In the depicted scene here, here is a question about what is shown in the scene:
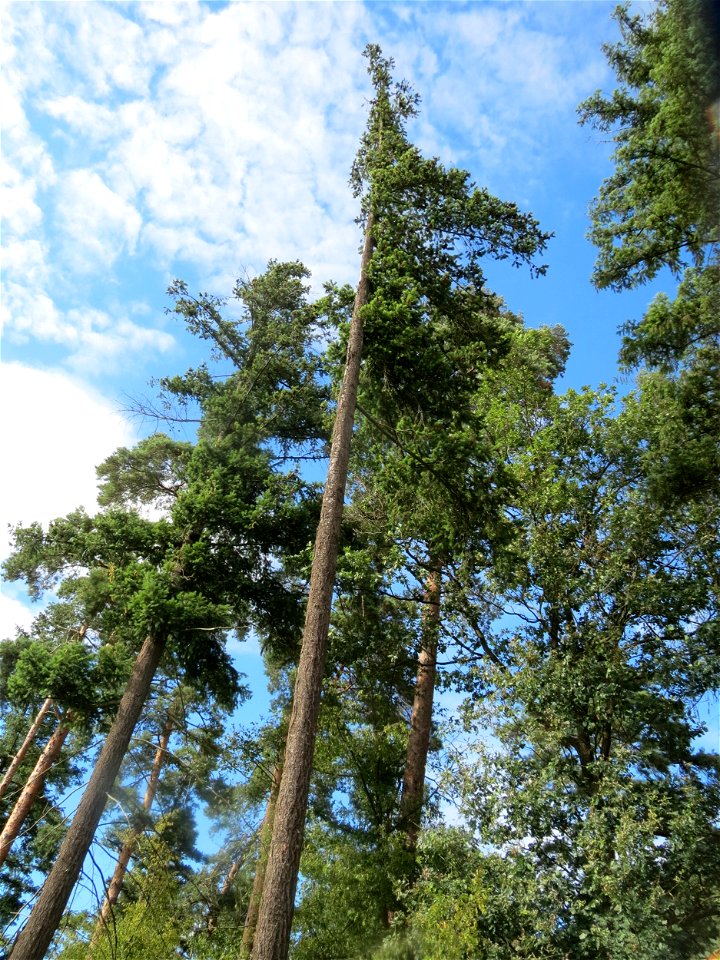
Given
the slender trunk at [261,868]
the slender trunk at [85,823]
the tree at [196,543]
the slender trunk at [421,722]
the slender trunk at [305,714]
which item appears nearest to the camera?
the slender trunk at [305,714]

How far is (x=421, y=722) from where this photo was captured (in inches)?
560

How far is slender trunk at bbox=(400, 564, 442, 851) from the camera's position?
1280 cm

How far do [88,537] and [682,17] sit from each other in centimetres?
1388

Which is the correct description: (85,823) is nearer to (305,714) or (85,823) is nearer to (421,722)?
(305,714)

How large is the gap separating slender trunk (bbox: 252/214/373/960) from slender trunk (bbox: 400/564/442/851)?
4359 mm

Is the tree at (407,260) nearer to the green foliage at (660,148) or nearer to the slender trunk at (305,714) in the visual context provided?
the slender trunk at (305,714)

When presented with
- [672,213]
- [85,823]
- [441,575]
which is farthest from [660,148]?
[85,823]

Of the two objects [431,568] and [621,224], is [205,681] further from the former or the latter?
[621,224]

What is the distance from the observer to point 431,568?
13391mm

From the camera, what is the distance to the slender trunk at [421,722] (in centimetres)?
1280

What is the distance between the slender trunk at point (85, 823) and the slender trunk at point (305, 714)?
421cm

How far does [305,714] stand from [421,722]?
24.2 feet

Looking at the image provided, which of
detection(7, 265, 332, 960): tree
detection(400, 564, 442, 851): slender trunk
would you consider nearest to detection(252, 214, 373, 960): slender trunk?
detection(7, 265, 332, 960): tree

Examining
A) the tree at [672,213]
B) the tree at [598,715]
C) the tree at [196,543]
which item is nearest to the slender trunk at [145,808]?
the tree at [196,543]
